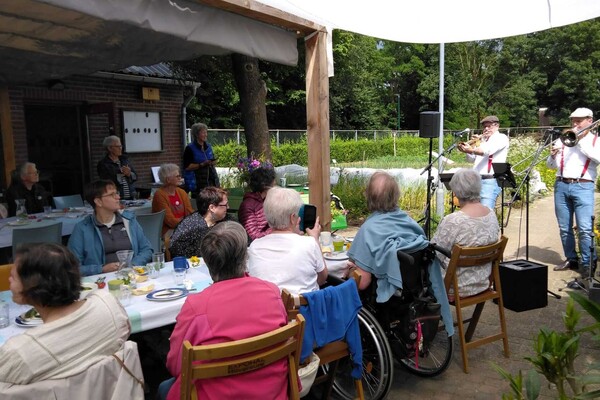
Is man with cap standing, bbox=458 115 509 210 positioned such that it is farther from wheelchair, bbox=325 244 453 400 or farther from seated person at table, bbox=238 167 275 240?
wheelchair, bbox=325 244 453 400

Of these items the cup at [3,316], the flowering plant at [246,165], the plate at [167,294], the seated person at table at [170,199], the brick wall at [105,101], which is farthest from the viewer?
the brick wall at [105,101]

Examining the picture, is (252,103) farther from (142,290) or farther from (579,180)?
(142,290)

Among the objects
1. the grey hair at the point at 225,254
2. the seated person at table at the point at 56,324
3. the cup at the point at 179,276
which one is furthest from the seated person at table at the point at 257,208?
the seated person at table at the point at 56,324

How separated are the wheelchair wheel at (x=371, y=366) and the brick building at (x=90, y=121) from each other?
640 centimetres

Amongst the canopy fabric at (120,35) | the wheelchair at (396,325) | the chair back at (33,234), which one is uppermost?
the canopy fabric at (120,35)

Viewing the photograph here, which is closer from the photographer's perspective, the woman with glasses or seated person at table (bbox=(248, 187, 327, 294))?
seated person at table (bbox=(248, 187, 327, 294))

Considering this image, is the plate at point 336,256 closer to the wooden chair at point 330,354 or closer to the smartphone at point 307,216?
the smartphone at point 307,216

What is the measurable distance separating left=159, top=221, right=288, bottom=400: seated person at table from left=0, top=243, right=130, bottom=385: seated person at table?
0.85 feet

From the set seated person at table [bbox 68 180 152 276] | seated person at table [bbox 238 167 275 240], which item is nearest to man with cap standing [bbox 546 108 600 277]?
seated person at table [bbox 238 167 275 240]

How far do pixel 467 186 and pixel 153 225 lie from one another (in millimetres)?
2827

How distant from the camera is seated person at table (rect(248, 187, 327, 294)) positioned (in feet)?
8.09

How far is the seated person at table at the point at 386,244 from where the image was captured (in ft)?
9.39

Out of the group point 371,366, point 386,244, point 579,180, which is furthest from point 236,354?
point 579,180

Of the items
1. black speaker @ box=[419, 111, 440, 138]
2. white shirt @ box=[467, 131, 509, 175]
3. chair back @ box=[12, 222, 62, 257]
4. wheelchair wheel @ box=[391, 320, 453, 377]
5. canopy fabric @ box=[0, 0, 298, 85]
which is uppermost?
canopy fabric @ box=[0, 0, 298, 85]
